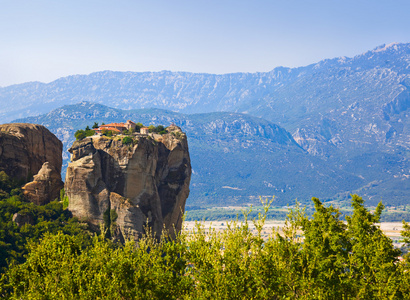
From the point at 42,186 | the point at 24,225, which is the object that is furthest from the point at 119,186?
the point at 24,225

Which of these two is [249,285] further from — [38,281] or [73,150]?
[73,150]

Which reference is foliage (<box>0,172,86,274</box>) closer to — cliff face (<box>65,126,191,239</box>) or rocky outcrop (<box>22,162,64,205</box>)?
rocky outcrop (<box>22,162,64,205</box>)

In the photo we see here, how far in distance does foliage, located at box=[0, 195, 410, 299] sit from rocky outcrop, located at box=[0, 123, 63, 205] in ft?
181

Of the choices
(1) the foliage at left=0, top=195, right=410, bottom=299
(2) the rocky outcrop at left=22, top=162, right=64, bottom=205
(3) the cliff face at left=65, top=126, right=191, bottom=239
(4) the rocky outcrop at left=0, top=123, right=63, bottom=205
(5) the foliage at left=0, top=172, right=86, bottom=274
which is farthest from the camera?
(4) the rocky outcrop at left=0, top=123, right=63, bottom=205

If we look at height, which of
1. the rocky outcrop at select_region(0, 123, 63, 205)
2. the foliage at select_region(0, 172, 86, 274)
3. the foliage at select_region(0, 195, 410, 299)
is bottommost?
the foliage at select_region(0, 172, 86, 274)

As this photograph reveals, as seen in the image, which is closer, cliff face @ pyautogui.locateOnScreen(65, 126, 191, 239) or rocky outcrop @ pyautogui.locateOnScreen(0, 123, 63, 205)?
cliff face @ pyautogui.locateOnScreen(65, 126, 191, 239)

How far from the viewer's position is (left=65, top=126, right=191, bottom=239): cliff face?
110m

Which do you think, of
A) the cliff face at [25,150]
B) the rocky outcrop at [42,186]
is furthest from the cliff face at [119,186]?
the cliff face at [25,150]

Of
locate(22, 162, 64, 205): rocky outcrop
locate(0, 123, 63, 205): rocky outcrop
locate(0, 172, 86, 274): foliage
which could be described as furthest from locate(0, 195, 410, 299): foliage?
locate(0, 123, 63, 205): rocky outcrop

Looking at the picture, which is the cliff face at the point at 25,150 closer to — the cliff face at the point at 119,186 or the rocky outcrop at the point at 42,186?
the rocky outcrop at the point at 42,186

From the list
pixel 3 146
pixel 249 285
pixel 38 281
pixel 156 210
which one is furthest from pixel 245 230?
pixel 3 146

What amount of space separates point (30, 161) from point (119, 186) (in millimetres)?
22468

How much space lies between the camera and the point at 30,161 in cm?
11738

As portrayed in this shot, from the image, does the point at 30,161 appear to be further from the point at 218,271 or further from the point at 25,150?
the point at 218,271
